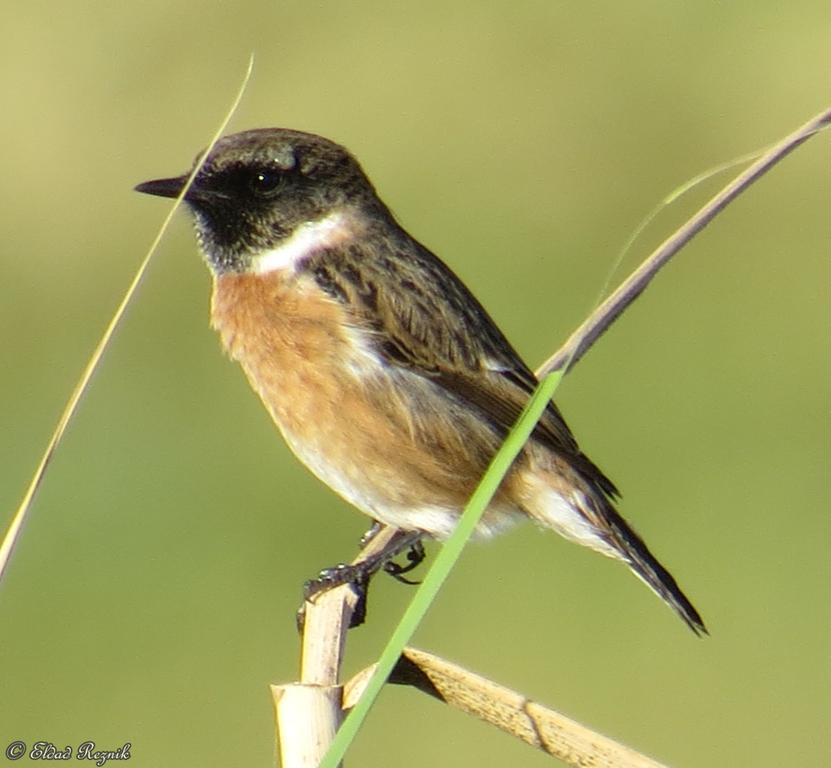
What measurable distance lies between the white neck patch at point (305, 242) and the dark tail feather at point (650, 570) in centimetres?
119

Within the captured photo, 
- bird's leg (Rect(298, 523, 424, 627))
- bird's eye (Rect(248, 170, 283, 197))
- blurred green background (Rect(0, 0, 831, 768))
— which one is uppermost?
bird's eye (Rect(248, 170, 283, 197))

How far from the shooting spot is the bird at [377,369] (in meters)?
5.59

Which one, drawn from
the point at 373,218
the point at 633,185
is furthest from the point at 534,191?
the point at 373,218

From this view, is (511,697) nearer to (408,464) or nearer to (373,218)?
(408,464)

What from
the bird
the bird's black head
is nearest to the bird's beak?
the bird

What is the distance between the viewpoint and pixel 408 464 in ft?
18.6

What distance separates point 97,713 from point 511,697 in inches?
231

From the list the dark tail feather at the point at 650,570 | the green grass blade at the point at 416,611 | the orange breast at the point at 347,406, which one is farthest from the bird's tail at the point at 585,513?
the green grass blade at the point at 416,611

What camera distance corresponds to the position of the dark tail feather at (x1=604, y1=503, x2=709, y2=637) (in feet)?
16.8

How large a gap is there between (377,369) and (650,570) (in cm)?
101

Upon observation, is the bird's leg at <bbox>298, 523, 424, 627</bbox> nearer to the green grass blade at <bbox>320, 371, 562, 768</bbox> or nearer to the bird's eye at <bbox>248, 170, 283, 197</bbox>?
the bird's eye at <bbox>248, 170, 283, 197</bbox>

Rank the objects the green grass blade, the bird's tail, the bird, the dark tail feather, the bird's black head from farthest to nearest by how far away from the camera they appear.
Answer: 1. the bird's black head
2. the bird
3. the bird's tail
4. the dark tail feather
5. the green grass blade

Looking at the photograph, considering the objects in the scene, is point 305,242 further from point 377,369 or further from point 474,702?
point 474,702

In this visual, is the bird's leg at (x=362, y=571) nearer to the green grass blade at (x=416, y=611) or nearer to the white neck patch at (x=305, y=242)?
the white neck patch at (x=305, y=242)
